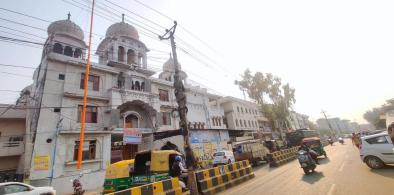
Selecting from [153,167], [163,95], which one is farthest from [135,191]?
[163,95]

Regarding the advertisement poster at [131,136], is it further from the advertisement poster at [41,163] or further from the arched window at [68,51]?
the arched window at [68,51]

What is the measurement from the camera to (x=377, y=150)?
31.7ft

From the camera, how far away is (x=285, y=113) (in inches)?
1474

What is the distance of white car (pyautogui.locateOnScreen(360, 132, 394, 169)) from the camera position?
30.5ft

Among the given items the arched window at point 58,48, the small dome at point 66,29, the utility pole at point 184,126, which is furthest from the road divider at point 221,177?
the small dome at point 66,29

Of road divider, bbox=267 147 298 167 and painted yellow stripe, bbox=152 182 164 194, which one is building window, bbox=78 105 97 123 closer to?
painted yellow stripe, bbox=152 182 164 194

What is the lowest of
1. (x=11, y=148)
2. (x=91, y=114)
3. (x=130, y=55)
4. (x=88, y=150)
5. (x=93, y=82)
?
(x=88, y=150)

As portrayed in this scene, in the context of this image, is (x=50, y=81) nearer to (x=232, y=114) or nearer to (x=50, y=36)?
(x=50, y=36)

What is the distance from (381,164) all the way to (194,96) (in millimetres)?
25126

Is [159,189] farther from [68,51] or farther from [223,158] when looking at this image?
[68,51]

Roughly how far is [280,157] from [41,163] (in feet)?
64.9

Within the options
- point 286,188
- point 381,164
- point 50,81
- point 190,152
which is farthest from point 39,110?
point 381,164

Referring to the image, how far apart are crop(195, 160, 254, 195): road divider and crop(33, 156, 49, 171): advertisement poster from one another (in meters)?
14.0

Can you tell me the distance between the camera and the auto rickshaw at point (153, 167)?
885 cm
